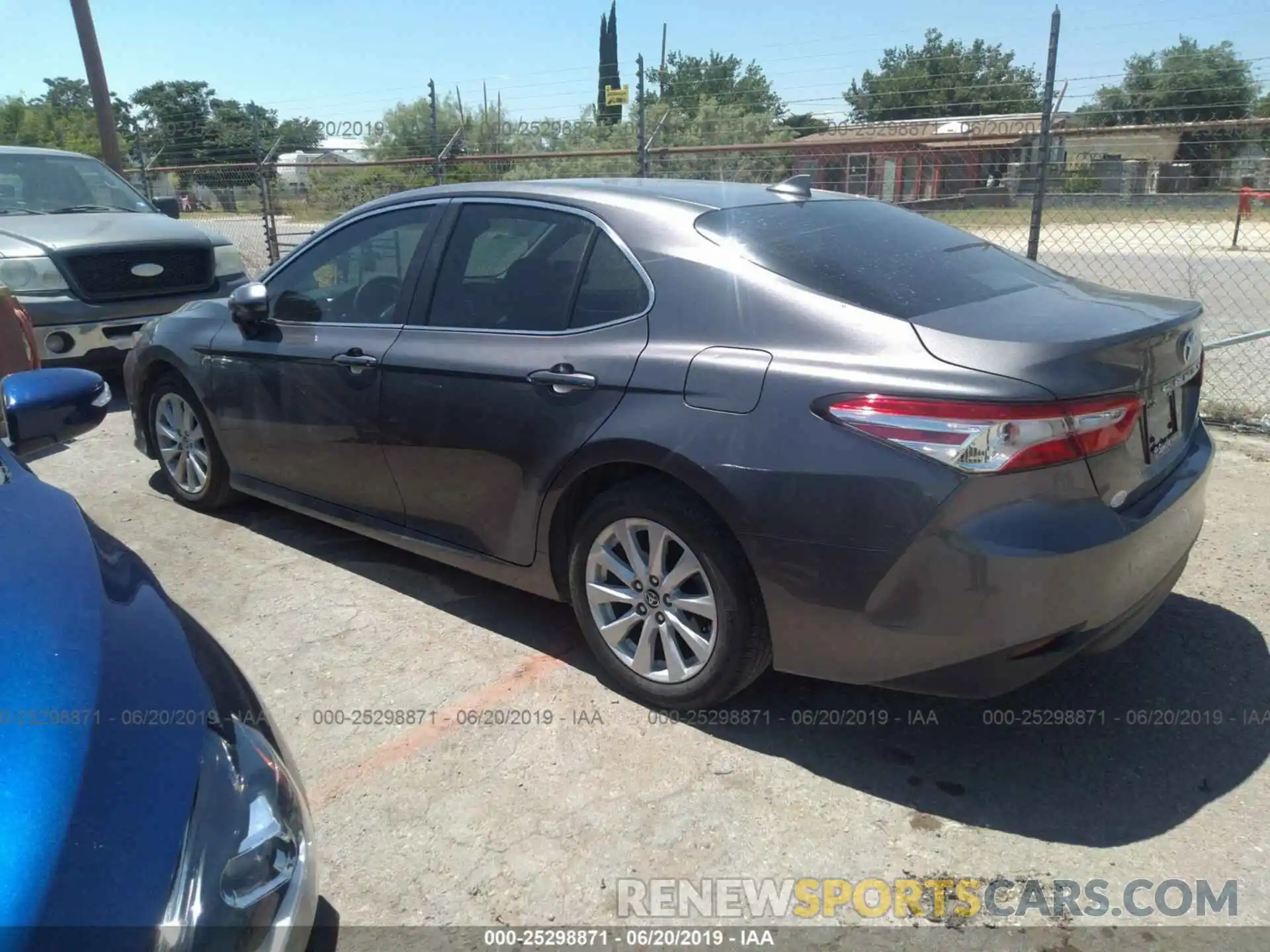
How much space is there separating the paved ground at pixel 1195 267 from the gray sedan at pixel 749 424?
7.88 feet

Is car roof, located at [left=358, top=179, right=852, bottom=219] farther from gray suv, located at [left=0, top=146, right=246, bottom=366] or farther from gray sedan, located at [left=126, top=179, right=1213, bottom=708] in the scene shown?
gray suv, located at [left=0, top=146, right=246, bottom=366]

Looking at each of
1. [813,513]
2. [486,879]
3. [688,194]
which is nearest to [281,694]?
[486,879]

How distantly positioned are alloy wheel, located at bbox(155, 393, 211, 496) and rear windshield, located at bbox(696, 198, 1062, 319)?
9.75ft

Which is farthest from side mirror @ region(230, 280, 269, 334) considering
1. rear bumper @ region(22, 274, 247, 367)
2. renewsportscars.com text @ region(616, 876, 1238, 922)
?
rear bumper @ region(22, 274, 247, 367)

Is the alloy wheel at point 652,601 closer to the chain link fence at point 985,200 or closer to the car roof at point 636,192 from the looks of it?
the car roof at point 636,192

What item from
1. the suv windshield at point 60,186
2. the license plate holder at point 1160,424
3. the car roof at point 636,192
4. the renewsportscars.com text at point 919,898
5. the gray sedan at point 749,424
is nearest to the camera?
the renewsportscars.com text at point 919,898

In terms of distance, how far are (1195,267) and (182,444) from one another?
51.6 feet

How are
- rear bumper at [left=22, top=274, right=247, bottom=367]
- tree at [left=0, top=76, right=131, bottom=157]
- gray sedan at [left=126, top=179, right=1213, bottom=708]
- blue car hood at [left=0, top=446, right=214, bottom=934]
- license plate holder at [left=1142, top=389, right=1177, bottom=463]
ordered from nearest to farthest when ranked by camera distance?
1. blue car hood at [left=0, top=446, right=214, bottom=934]
2. gray sedan at [left=126, top=179, right=1213, bottom=708]
3. license plate holder at [left=1142, top=389, right=1177, bottom=463]
4. rear bumper at [left=22, top=274, right=247, bottom=367]
5. tree at [left=0, top=76, right=131, bottom=157]

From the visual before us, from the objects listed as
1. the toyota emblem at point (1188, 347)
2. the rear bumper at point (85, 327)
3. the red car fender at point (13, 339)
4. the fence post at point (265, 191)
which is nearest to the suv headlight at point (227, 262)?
the rear bumper at point (85, 327)

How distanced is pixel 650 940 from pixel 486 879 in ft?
1.50

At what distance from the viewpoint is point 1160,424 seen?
289cm

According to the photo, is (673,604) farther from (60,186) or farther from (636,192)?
(60,186)

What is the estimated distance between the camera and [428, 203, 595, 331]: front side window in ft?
11.1

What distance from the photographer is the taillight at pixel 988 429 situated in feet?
8.03
